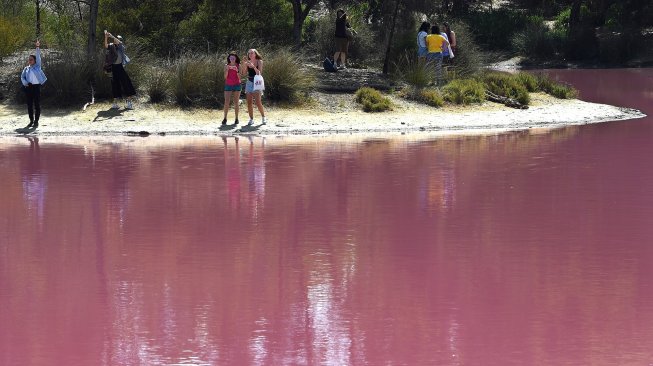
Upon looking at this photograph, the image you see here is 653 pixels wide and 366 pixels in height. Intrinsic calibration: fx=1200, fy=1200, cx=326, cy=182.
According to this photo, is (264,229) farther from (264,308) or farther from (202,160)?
(202,160)

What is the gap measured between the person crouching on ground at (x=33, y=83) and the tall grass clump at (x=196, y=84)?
2861mm

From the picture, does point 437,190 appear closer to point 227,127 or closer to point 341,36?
point 227,127

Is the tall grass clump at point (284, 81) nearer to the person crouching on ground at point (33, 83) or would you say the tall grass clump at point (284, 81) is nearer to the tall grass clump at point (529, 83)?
the person crouching on ground at point (33, 83)

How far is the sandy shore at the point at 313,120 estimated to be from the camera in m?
22.5

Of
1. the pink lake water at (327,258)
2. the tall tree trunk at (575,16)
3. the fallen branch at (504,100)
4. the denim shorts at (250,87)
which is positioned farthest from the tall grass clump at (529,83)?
the tall tree trunk at (575,16)

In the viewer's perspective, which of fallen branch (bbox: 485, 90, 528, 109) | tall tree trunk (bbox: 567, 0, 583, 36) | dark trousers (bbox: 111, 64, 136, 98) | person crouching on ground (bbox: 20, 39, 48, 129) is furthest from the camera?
tall tree trunk (bbox: 567, 0, 583, 36)

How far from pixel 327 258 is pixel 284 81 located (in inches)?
544

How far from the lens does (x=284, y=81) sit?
80.7 feet

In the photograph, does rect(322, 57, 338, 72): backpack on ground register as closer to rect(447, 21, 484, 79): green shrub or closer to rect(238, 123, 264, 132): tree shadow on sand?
rect(447, 21, 484, 79): green shrub

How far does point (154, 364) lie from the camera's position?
782 centimetres

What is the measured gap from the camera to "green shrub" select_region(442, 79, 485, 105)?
25.9 meters

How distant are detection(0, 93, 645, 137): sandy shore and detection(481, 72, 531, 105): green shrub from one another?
41.4 inches

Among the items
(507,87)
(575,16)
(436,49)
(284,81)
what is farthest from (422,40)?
(575,16)

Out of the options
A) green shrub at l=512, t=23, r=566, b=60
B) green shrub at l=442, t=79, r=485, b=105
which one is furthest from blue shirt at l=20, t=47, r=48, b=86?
green shrub at l=512, t=23, r=566, b=60
